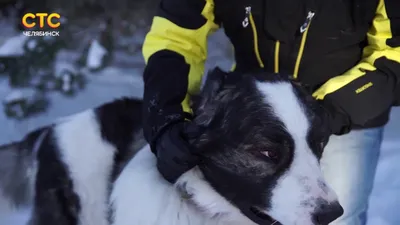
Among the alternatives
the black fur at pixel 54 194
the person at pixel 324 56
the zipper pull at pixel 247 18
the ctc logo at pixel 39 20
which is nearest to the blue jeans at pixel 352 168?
the person at pixel 324 56

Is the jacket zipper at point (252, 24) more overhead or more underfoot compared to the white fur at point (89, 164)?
more overhead

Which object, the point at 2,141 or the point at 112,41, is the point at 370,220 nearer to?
the point at 2,141

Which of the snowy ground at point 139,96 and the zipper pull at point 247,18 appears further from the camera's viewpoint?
the snowy ground at point 139,96

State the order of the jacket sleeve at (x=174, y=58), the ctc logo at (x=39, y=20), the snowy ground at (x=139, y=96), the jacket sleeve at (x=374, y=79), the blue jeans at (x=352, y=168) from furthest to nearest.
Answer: the ctc logo at (x=39, y=20), the snowy ground at (x=139, y=96), the blue jeans at (x=352, y=168), the jacket sleeve at (x=374, y=79), the jacket sleeve at (x=174, y=58)

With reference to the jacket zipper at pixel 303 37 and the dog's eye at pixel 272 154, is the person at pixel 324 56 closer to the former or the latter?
the jacket zipper at pixel 303 37

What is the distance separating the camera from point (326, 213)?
1602mm

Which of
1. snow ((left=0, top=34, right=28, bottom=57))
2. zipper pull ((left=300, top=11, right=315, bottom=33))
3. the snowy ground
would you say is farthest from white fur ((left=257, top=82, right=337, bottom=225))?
snow ((left=0, top=34, right=28, bottom=57))

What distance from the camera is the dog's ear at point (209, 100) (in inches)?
70.2

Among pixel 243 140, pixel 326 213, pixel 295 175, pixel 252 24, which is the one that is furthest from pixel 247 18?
pixel 326 213

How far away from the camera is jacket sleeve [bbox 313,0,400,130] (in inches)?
80.9

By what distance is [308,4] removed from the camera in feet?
6.92

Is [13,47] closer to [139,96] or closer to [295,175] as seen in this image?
[139,96]

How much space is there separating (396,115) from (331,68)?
195 centimetres

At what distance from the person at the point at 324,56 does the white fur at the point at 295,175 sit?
282 mm
